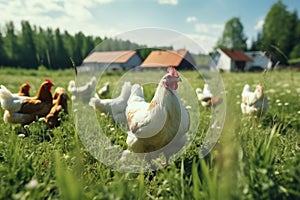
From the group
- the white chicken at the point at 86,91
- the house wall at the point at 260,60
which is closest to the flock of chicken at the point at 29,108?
the white chicken at the point at 86,91

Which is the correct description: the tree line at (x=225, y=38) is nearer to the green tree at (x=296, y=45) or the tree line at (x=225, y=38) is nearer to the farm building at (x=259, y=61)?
the green tree at (x=296, y=45)

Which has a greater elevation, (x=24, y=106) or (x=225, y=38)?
(x=225, y=38)

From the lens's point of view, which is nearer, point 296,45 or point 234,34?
point 296,45

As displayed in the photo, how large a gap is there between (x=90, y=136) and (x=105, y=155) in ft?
1.65

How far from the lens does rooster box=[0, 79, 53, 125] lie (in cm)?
347

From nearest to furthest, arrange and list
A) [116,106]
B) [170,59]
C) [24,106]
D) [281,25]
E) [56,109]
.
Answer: [170,59]
[24,106]
[56,109]
[116,106]
[281,25]

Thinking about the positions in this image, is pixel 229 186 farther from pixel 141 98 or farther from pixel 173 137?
pixel 141 98

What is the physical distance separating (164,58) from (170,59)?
0.96ft

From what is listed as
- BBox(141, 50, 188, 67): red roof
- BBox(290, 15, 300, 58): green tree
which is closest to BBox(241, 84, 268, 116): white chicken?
BBox(141, 50, 188, 67): red roof

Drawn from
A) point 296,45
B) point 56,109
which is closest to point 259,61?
point 56,109

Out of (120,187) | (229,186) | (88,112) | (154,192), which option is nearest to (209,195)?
(229,186)

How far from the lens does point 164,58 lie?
3262 mm

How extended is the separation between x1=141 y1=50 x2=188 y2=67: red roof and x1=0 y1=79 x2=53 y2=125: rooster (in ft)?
4.70

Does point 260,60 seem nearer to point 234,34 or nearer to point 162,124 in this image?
point 162,124
